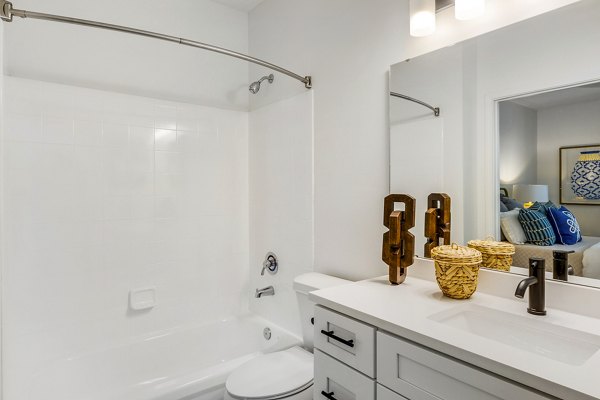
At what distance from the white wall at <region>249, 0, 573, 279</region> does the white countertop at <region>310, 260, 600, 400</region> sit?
38 centimetres

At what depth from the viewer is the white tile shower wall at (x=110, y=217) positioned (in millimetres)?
1823

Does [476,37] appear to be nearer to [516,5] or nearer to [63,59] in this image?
[516,5]

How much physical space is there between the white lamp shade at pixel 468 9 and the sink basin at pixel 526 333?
1.03 m

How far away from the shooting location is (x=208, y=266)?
2459mm

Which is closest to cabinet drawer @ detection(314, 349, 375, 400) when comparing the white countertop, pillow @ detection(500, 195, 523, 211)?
the white countertop

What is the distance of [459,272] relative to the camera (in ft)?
3.84

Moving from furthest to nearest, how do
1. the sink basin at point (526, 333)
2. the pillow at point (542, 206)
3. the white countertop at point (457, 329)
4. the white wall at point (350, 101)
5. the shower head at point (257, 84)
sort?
the shower head at point (257, 84), the white wall at point (350, 101), the pillow at point (542, 206), the sink basin at point (526, 333), the white countertop at point (457, 329)

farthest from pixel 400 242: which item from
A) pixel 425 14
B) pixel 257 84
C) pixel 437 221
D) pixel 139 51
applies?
pixel 139 51

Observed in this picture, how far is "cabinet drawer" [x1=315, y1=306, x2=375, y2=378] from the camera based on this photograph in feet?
3.44

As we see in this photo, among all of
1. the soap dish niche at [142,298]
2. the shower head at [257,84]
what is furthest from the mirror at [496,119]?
the soap dish niche at [142,298]

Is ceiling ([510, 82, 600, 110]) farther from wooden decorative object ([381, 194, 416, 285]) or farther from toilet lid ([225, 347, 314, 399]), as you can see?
toilet lid ([225, 347, 314, 399])

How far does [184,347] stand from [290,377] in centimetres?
98

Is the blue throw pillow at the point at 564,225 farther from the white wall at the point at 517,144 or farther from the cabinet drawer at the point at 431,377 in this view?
the cabinet drawer at the point at 431,377

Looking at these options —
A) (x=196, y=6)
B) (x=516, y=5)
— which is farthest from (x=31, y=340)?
(x=516, y=5)
